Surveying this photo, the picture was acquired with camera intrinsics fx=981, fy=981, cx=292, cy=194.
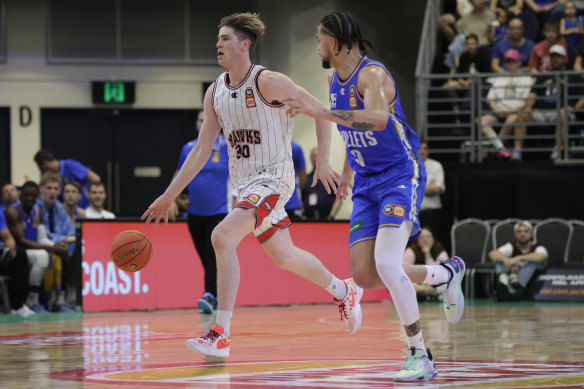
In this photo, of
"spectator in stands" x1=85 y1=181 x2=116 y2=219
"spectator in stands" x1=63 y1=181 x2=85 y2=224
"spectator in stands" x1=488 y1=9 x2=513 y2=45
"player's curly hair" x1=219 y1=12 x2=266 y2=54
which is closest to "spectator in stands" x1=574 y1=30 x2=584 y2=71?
"spectator in stands" x1=488 y1=9 x2=513 y2=45

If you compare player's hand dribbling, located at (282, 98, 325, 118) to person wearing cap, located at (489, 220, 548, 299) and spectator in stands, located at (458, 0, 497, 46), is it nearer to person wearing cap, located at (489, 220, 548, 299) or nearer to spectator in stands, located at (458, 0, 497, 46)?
person wearing cap, located at (489, 220, 548, 299)

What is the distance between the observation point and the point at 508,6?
53.4 feet

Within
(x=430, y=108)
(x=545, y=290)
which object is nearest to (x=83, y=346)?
(x=545, y=290)

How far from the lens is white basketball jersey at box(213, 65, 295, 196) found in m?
6.59

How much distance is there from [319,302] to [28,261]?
145 inches

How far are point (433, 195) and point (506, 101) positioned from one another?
6.90 feet

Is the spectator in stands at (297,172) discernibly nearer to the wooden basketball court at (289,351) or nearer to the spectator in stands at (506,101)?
the wooden basketball court at (289,351)

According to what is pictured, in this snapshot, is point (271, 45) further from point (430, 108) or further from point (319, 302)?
point (319, 302)

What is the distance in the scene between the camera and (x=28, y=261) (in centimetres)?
1172

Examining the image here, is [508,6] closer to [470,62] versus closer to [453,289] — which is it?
[470,62]

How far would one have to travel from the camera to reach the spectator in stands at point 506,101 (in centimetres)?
1473

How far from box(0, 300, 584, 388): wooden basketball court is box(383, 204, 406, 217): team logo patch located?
883mm

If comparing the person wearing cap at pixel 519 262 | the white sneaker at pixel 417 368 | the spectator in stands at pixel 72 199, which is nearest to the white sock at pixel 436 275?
the white sneaker at pixel 417 368

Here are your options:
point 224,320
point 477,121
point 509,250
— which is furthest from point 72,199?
point 224,320
